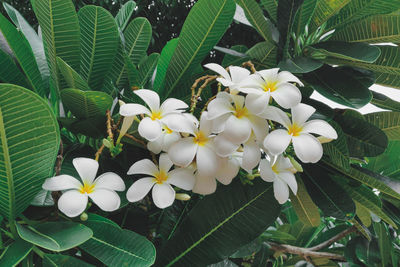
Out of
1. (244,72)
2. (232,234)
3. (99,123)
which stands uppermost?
(244,72)

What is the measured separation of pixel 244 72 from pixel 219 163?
0.13m

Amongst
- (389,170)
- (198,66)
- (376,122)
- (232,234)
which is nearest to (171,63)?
(198,66)

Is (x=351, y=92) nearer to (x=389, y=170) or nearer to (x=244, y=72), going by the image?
(x=244, y=72)

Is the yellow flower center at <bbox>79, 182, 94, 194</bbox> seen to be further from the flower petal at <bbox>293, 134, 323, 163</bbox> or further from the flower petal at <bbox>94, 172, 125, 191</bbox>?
the flower petal at <bbox>293, 134, 323, 163</bbox>

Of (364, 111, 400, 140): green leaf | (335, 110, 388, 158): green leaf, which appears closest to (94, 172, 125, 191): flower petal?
(335, 110, 388, 158): green leaf

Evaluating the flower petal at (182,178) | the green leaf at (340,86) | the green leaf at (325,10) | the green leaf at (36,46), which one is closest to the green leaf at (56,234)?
the flower petal at (182,178)

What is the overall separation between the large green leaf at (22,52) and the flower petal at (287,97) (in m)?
0.39

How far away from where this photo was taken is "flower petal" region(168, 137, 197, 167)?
431 mm

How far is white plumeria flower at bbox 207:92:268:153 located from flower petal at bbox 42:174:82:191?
16 cm

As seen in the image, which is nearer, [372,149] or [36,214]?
[36,214]

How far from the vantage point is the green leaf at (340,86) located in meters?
0.65

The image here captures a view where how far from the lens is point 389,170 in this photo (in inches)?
40.8

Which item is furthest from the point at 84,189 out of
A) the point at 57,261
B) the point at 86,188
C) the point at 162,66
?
the point at 162,66

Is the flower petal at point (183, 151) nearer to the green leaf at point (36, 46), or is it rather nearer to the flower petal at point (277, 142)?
the flower petal at point (277, 142)
